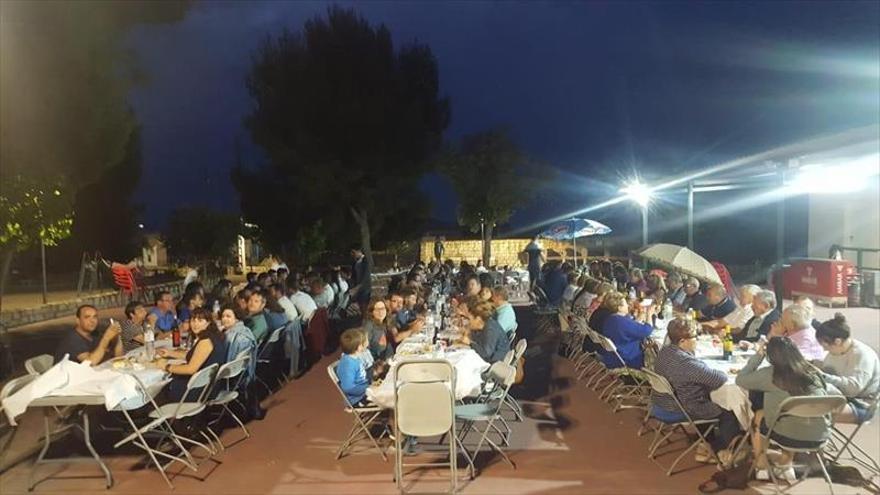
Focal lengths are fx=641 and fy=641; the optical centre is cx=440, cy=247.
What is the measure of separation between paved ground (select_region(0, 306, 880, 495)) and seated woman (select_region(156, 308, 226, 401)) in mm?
680

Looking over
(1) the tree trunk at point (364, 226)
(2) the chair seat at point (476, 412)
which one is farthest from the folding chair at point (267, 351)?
(1) the tree trunk at point (364, 226)

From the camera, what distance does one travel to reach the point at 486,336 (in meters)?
5.93

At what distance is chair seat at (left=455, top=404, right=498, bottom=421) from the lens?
15.9 ft

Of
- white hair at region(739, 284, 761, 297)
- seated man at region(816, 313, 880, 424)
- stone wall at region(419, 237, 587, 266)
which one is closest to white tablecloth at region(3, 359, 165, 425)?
seated man at region(816, 313, 880, 424)

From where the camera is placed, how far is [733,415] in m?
4.79

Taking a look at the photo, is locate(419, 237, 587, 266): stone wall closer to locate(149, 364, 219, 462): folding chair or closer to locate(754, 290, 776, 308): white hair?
locate(754, 290, 776, 308): white hair

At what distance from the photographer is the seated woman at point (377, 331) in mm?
6562

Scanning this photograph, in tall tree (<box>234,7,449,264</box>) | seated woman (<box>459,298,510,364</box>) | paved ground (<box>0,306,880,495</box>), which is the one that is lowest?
paved ground (<box>0,306,880,495</box>)

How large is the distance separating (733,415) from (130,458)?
15.9ft

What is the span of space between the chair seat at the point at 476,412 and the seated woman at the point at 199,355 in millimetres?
2163

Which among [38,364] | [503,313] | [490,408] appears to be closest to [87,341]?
[38,364]

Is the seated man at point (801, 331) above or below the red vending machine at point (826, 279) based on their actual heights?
above

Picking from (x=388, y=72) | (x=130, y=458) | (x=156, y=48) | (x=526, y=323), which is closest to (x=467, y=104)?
(x=388, y=72)

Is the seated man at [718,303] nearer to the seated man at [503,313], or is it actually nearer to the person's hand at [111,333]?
the seated man at [503,313]
